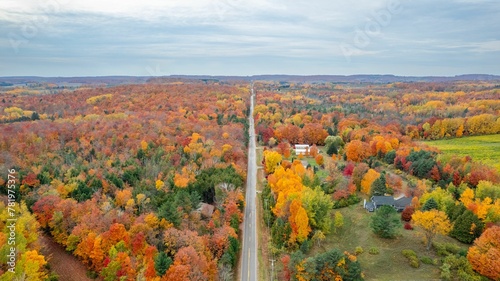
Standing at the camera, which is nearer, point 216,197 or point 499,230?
point 499,230

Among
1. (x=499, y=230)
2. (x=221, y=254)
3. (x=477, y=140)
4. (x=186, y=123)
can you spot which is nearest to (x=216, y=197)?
(x=221, y=254)

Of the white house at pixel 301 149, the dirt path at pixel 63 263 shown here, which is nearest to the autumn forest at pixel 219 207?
the dirt path at pixel 63 263

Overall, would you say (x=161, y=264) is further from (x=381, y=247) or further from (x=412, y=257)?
(x=412, y=257)

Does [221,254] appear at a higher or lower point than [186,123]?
lower

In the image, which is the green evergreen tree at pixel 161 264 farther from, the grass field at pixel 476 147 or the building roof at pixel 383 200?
the grass field at pixel 476 147

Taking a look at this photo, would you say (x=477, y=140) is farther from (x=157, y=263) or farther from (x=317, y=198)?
(x=157, y=263)

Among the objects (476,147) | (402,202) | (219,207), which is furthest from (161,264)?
(476,147)
